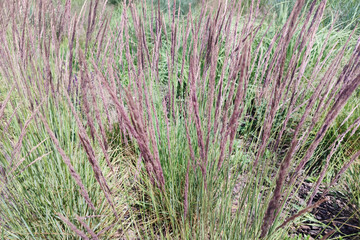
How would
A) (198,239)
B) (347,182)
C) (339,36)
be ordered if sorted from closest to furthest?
(198,239)
(347,182)
(339,36)

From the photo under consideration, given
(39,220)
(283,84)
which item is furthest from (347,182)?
(39,220)

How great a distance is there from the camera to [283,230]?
1.18 meters

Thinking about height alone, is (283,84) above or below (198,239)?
above

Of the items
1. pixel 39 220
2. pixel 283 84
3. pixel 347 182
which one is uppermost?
pixel 283 84

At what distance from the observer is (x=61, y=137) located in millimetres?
1364

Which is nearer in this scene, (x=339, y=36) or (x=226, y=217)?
(x=226, y=217)

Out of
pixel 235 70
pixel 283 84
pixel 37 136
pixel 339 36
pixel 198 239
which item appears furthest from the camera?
pixel 339 36

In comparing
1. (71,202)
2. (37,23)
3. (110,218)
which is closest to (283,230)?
(110,218)

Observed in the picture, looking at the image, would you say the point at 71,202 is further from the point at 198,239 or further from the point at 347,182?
the point at 347,182

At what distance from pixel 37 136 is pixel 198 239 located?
95 cm

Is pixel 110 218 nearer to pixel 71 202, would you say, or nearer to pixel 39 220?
pixel 71 202

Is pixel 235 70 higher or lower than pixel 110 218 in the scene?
higher

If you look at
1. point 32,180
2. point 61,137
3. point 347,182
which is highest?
point 61,137

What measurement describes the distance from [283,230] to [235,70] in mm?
763
